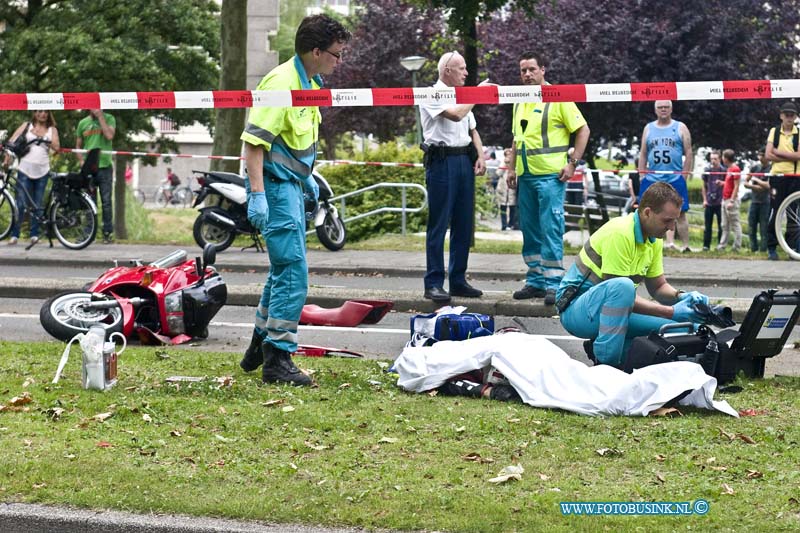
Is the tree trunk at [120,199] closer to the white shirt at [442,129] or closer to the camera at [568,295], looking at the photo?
the white shirt at [442,129]

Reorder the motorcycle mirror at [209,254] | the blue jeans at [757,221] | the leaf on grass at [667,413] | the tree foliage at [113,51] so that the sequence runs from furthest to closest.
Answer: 1. the tree foliage at [113,51]
2. the blue jeans at [757,221]
3. the motorcycle mirror at [209,254]
4. the leaf on grass at [667,413]

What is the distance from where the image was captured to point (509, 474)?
207 inches

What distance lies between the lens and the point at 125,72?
2348 centimetres

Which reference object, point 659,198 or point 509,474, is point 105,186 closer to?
point 659,198

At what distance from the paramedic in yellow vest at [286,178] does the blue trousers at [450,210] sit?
9.34ft

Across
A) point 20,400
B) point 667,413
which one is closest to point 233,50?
point 20,400

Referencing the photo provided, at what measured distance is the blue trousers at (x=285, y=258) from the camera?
717 centimetres

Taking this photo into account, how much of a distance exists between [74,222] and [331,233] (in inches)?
124

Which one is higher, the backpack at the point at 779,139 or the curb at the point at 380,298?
the backpack at the point at 779,139

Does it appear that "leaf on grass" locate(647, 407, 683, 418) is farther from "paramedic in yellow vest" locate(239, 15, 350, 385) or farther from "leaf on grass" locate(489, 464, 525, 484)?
"paramedic in yellow vest" locate(239, 15, 350, 385)

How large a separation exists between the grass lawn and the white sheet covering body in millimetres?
113

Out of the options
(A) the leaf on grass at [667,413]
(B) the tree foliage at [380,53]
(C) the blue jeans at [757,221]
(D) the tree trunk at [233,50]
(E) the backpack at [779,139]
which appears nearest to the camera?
(A) the leaf on grass at [667,413]

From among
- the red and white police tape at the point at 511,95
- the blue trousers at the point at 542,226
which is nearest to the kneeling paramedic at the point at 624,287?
the red and white police tape at the point at 511,95

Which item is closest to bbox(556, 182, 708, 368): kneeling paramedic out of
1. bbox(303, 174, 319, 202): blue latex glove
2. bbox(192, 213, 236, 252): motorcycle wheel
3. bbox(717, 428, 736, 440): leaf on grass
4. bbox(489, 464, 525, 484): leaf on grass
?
bbox(717, 428, 736, 440): leaf on grass
